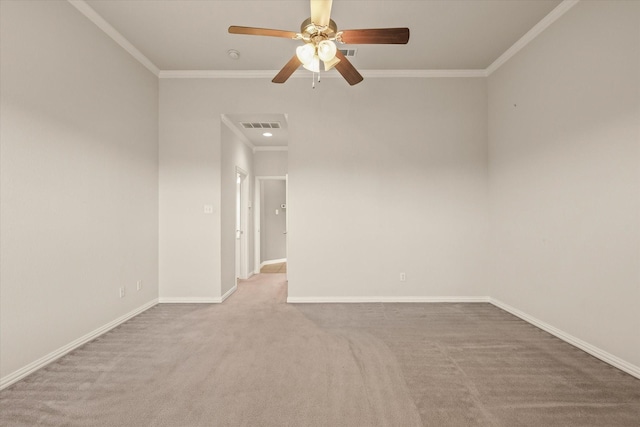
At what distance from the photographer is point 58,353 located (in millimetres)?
2539

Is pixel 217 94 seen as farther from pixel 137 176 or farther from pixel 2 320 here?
pixel 2 320

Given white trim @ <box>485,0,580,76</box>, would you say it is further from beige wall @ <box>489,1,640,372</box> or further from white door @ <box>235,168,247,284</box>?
white door @ <box>235,168,247,284</box>

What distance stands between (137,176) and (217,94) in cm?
155

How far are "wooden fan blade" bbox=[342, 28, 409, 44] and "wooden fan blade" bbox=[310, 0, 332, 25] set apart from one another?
18 cm

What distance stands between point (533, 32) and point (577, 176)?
1.70 meters

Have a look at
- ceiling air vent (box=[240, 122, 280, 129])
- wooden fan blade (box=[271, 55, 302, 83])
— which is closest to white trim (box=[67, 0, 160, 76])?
ceiling air vent (box=[240, 122, 280, 129])

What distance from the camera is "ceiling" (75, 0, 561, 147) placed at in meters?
2.88

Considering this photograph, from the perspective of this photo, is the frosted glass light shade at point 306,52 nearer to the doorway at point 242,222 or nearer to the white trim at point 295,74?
the white trim at point 295,74

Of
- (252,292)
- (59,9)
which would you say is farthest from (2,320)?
(252,292)

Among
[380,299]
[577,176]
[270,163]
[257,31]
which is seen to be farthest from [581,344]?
[270,163]

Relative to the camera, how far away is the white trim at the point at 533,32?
284 centimetres

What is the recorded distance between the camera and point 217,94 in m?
4.18

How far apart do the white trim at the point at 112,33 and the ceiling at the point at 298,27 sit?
0.04 metres

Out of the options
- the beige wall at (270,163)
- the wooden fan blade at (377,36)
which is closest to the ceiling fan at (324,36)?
the wooden fan blade at (377,36)
